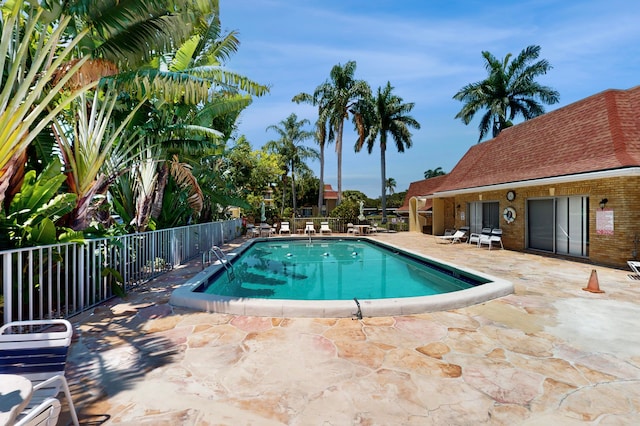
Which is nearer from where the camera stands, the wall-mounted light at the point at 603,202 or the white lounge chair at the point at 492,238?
the wall-mounted light at the point at 603,202

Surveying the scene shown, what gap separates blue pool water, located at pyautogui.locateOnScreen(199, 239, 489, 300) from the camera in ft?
28.1

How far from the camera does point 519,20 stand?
368 inches

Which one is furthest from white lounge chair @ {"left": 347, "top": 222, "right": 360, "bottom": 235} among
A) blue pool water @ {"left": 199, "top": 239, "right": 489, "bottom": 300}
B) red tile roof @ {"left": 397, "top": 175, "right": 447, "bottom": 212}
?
blue pool water @ {"left": 199, "top": 239, "right": 489, "bottom": 300}

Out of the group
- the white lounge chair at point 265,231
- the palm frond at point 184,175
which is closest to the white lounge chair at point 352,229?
the white lounge chair at point 265,231

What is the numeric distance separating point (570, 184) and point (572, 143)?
93.7 inches

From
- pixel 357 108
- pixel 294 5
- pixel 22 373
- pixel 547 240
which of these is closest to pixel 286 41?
pixel 294 5

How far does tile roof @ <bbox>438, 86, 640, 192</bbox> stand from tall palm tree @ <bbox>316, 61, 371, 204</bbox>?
13.4 metres

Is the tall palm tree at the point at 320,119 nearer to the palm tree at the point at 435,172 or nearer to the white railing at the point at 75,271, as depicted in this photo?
the white railing at the point at 75,271

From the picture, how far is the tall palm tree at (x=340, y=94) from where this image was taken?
92.0 feet

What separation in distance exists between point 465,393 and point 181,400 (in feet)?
9.53

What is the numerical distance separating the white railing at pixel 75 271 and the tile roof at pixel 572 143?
1456 cm

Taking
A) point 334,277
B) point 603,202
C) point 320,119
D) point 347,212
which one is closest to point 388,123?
point 320,119

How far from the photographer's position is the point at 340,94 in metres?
28.1

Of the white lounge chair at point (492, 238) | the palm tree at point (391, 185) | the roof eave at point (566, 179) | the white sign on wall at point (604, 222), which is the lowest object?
the white lounge chair at point (492, 238)
